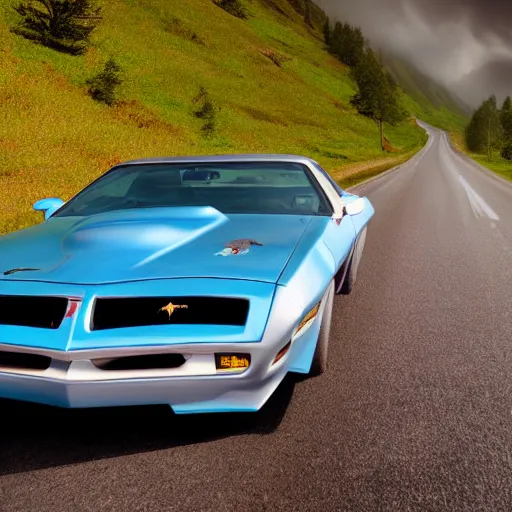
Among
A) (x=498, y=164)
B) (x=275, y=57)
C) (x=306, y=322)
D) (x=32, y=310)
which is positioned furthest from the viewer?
(x=275, y=57)

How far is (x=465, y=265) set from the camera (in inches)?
227

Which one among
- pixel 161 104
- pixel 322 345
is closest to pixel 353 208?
pixel 322 345

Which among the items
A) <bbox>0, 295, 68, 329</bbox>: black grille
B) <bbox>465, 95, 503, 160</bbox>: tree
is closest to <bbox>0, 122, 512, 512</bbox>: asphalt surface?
<bbox>0, 295, 68, 329</bbox>: black grille

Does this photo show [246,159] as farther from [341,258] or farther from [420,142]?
[420,142]

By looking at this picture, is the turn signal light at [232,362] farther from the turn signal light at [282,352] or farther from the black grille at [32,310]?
the black grille at [32,310]

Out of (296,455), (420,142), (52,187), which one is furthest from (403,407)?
(420,142)

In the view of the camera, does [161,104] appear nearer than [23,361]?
No

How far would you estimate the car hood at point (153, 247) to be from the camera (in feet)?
7.45

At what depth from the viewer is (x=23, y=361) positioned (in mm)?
2102

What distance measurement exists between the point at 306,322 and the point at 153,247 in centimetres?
85

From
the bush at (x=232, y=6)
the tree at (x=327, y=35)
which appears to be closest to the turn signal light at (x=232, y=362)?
the bush at (x=232, y=6)

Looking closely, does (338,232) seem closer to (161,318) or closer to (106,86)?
(161,318)

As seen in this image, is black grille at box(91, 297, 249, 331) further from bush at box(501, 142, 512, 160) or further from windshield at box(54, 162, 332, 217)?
bush at box(501, 142, 512, 160)

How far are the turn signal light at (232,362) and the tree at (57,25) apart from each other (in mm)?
34927
